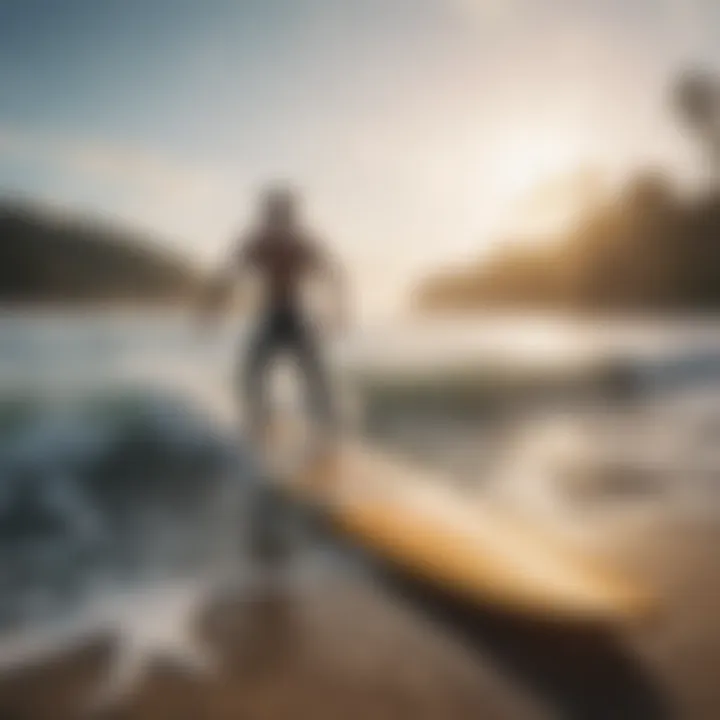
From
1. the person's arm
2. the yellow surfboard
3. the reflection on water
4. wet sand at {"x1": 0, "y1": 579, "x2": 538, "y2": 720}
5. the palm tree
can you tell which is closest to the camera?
wet sand at {"x1": 0, "y1": 579, "x2": 538, "y2": 720}

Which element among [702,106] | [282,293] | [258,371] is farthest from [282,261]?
[702,106]

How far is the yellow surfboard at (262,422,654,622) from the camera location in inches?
51.2

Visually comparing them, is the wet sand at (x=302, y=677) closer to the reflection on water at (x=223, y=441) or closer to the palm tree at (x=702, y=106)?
the reflection on water at (x=223, y=441)

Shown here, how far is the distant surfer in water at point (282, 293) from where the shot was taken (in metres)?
1.59

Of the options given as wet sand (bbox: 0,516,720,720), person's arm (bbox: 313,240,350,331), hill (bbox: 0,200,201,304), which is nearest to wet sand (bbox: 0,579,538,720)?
wet sand (bbox: 0,516,720,720)

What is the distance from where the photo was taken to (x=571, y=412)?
1782 millimetres

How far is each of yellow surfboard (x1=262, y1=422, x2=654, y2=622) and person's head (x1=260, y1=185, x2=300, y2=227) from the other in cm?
49

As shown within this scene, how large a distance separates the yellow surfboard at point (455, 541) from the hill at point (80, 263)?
1.66ft

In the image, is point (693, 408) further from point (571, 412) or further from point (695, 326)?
point (571, 412)

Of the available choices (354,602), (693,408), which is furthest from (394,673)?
(693,408)

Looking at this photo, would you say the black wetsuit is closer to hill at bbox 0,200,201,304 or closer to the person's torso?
the person's torso

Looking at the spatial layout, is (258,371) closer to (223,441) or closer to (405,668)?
(223,441)

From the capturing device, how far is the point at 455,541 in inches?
56.2

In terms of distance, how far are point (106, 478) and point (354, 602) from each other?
612mm
